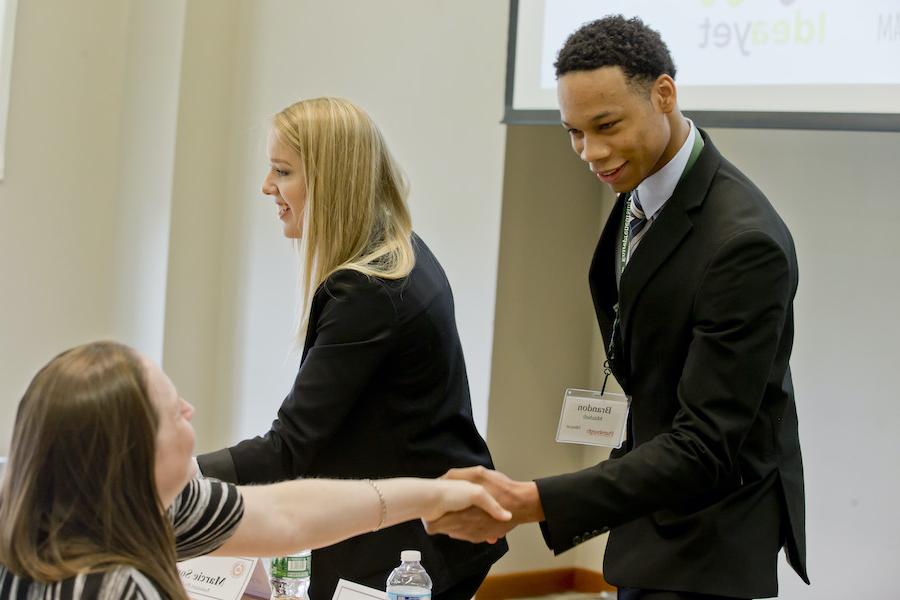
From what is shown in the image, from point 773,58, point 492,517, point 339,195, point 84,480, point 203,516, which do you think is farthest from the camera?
point 773,58

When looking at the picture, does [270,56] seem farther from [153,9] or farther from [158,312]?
[158,312]

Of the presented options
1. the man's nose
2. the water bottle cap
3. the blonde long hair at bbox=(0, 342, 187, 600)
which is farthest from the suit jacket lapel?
the blonde long hair at bbox=(0, 342, 187, 600)

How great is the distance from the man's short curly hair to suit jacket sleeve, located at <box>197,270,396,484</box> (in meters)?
→ 0.55

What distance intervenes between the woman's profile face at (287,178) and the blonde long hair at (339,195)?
0.06ft

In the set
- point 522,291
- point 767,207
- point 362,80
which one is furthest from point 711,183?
point 362,80

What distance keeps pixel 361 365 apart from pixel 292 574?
0.47m

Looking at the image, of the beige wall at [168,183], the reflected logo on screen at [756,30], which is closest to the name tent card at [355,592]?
the reflected logo on screen at [756,30]

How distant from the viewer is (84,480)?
1.33 metres

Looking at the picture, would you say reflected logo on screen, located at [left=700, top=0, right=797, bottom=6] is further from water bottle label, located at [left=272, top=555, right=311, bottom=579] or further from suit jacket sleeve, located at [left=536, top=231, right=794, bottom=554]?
water bottle label, located at [left=272, top=555, right=311, bottom=579]

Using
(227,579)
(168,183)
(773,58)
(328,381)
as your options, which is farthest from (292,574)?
(168,183)

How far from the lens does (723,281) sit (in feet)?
5.90

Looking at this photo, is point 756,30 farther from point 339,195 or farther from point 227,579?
point 227,579

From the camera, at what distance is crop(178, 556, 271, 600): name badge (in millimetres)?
2119

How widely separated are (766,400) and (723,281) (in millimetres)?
223
